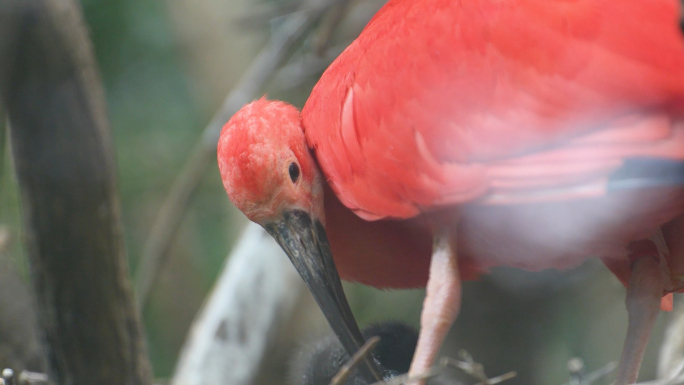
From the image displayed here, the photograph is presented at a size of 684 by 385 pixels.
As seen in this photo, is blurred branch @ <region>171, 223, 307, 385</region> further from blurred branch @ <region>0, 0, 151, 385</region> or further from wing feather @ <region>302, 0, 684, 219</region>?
wing feather @ <region>302, 0, 684, 219</region>

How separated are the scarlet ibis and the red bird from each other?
9.2 inches

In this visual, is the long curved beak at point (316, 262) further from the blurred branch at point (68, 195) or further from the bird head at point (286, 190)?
the blurred branch at point (68, 195)

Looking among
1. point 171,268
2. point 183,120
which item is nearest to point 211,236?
point 171,268

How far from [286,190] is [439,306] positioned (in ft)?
1.48

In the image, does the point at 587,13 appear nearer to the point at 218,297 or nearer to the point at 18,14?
the point at 18,14

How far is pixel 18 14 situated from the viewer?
1.87m

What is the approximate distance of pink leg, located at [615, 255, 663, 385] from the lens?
183 centimetres

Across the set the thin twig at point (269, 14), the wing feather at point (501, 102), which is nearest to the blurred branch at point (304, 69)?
the thin twig at point (269, 14)

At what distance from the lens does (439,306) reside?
1.59 m

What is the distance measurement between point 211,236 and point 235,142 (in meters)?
4.35

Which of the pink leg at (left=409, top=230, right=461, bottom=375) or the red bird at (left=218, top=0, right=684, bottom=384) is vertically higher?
the red bird at (left=218, top=0, right=684, bottom=384)

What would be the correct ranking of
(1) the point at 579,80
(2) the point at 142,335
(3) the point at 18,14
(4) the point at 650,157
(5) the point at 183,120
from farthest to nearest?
1. (5) the point at 183,120
2. (2) the point at 142,335
3. (3) the point at 18,14
4. (1) the point at 579,80
5. (4) the point at 650,157

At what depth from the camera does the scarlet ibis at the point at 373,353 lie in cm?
195

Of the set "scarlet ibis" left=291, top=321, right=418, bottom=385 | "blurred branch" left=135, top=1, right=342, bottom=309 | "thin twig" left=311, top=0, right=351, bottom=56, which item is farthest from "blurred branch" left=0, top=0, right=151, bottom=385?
"thin twig" left=311, top=0, right=351, bottom=56
